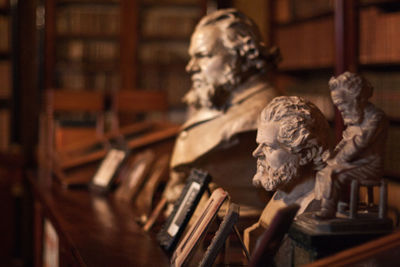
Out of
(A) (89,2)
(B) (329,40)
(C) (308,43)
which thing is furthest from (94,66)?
(B) (329,40)

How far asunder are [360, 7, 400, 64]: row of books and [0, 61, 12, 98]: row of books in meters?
3.16

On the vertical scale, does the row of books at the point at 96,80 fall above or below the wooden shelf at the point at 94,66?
below

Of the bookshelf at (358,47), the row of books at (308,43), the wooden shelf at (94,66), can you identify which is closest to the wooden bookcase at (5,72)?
the wooden shelf at (94,66)

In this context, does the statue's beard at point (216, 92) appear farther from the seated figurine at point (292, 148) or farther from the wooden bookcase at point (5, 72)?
the wooden bookcase at point (5, 72)

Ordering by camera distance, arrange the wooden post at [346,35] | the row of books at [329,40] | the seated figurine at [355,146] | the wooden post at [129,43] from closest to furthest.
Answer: the seated figurine at [355,146] → the wooden post at [346,35] → the row of books at [329,40] → the wooden post at [129,43]

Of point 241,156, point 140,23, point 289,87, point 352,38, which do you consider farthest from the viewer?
point 140,23

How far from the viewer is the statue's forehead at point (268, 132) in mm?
1252

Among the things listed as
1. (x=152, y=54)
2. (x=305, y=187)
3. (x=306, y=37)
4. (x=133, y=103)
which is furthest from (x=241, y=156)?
(x=152, y=54)

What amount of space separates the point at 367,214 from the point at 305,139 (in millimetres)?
193

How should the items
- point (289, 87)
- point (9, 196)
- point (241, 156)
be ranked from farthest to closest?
point (289, 87), point (9, 196), point (241, 156)

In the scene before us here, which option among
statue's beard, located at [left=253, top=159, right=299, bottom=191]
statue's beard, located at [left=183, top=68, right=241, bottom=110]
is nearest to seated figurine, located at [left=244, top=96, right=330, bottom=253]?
statue's beard, located at [left=253, top=159, right=299, bottom=191]

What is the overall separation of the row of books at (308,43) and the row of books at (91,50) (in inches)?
65.8

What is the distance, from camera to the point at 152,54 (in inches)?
221

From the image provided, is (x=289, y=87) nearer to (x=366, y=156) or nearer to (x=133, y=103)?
(x=133, y=103)
